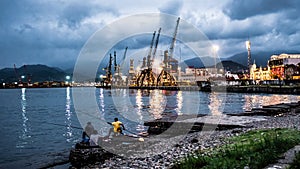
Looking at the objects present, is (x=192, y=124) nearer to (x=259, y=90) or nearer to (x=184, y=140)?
(x=184, y=140)

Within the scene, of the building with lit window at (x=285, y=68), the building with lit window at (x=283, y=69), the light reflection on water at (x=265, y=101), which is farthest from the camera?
the building with lit window at (x=285, y=68)

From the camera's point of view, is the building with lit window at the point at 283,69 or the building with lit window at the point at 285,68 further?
the building with lit window at the point at 285,68

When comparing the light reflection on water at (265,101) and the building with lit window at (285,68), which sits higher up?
the building with lit window at (285,68)

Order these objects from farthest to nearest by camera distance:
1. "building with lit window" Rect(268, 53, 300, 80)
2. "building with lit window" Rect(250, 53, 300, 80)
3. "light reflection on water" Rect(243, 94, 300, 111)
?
"building with lit window" Rect(268, 53, 300, 80)
"building with lit window" Rect(250, 53, 300, 80)
"light reflection on water" Rect(243, 94, 300, 111)

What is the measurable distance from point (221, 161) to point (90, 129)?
464 inches

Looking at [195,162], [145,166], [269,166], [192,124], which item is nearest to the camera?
[269,166]

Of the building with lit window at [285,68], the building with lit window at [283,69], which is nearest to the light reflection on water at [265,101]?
the building with lit window at [283,69]

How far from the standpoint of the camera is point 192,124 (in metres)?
23.8

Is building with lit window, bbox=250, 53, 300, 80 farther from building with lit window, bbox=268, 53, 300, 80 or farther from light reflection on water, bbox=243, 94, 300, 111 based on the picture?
light reflection on water, bbox=243, 94, 300, 111

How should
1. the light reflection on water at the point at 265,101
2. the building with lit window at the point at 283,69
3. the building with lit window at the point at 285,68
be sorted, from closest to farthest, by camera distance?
the light reflection on water at the point at 265,101, the building with lit window at the point at 283,69, the building with lit window at the point at 285,68

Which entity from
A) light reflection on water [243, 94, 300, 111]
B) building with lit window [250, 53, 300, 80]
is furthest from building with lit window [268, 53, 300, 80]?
light reflection on water [243, 94, 300, 111]

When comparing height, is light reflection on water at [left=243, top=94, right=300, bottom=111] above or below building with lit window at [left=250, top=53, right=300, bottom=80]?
below

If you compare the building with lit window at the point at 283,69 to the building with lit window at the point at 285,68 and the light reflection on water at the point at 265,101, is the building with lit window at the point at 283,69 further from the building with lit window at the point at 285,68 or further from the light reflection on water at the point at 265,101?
the light reflection on water at the point at 265,101

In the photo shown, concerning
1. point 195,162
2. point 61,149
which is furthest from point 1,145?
point 195,162
